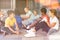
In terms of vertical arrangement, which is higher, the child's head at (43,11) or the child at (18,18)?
the child's head at (43,11)

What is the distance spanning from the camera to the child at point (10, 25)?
127cm

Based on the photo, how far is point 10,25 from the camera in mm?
1280

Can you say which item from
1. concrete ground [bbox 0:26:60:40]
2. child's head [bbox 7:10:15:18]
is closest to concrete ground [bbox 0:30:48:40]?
concrete ground [bbox 0:26:60:40]

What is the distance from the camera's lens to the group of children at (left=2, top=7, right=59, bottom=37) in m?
1.28

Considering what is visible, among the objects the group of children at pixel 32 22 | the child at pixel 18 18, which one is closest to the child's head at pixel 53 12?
the group of children at pixel 32 22

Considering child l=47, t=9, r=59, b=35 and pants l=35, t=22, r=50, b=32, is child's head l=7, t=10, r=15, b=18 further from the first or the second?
child l=47, t=9, r=59, b=35

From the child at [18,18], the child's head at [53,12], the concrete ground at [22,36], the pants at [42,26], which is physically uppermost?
the child's head at [53,12]

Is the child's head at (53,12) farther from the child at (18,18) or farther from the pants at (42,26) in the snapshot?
the child at (18,18)

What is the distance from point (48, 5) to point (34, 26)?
218 mm

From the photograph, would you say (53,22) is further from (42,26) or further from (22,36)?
(22,36)

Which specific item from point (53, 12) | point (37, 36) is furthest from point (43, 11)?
point (37, 36)

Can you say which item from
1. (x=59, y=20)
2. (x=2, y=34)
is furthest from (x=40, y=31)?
(x=2, y=34)

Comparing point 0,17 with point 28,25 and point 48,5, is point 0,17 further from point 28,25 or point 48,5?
point 48,5

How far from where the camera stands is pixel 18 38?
127cm
